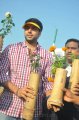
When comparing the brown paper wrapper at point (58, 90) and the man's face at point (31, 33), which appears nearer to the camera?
the brown paper wrapper at point (58, 90)

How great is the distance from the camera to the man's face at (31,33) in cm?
390

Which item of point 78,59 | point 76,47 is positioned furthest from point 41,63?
point 76,47

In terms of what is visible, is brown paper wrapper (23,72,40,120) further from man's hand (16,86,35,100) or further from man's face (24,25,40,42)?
man's face (24,25,40,42)

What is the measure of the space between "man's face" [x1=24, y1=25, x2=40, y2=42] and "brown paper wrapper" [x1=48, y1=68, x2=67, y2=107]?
0.81 metres

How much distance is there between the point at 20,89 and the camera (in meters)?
3.50

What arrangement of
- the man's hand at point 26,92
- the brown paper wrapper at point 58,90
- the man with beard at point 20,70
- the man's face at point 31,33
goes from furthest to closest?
the man's face at point 31,33
the man with beard at point 20,70
the man's hand at point 26,92
the brown paper wrapper at point 58,90

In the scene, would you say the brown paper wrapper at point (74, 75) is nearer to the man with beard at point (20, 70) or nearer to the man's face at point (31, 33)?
the man with beard at point (20, 70)

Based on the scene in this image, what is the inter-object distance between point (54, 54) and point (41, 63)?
1.23 ft

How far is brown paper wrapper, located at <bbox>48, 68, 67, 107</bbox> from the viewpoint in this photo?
317cm

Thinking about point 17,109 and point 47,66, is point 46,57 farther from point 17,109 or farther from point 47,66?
point 17,109

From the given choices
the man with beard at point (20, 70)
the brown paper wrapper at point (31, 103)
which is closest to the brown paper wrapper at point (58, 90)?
the brown paper wrapper at point (31, 103)

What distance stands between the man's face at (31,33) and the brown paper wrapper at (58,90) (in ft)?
2.66

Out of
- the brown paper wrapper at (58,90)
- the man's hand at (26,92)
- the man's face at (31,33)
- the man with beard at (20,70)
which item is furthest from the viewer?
the man's face at (31,33)

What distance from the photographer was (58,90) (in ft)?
10.6
